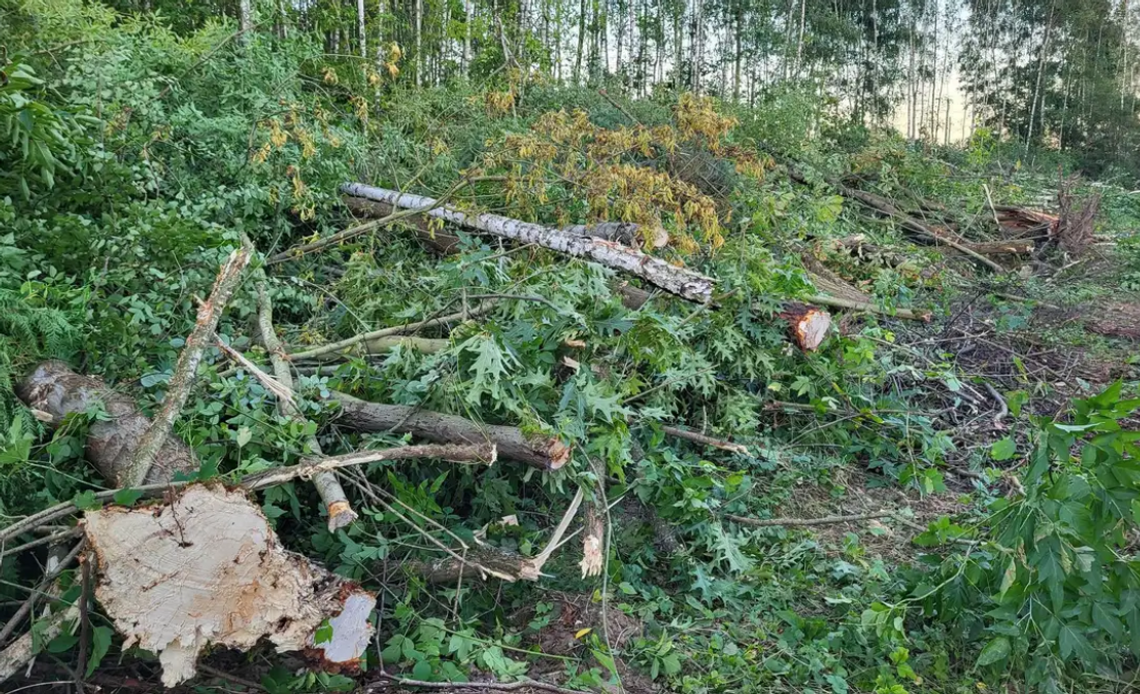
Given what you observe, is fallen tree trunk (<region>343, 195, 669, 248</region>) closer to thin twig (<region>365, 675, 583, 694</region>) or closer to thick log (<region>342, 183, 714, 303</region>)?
thick log (<region>342, 183, 714, 303</region>)

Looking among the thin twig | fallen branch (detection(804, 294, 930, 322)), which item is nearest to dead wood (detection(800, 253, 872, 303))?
fallen branch (detection(804, 294, 930, 322))

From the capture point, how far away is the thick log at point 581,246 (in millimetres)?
3896

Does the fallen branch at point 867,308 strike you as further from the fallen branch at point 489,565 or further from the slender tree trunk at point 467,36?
the slender tree trunk at point 467,36

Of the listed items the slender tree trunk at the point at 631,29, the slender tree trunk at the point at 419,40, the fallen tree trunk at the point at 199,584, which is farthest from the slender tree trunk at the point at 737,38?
the fallen tree trunk at the point at 199,584

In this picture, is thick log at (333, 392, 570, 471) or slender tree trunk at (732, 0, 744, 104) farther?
slender tree trunk at (732, 0, 744, 104)

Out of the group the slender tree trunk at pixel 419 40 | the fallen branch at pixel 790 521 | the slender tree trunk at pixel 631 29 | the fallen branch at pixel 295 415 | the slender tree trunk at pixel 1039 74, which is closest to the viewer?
the fallen branch at pixel 295 415

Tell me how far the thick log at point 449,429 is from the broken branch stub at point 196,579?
34.0 inches

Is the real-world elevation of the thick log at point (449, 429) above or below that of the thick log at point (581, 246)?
below

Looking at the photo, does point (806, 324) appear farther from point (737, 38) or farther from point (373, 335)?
point (737, 38)

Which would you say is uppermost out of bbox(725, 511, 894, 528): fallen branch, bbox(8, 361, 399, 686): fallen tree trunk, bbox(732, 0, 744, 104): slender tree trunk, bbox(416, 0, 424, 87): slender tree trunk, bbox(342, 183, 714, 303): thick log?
bbox(732, 0, 744, 104): slender tree trunk

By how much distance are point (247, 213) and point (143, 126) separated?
0.84m

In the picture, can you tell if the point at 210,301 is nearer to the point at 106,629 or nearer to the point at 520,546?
the point at 106,629

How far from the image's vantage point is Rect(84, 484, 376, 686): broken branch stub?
75.2 inches

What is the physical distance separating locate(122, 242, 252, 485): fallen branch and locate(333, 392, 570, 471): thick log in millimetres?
594
